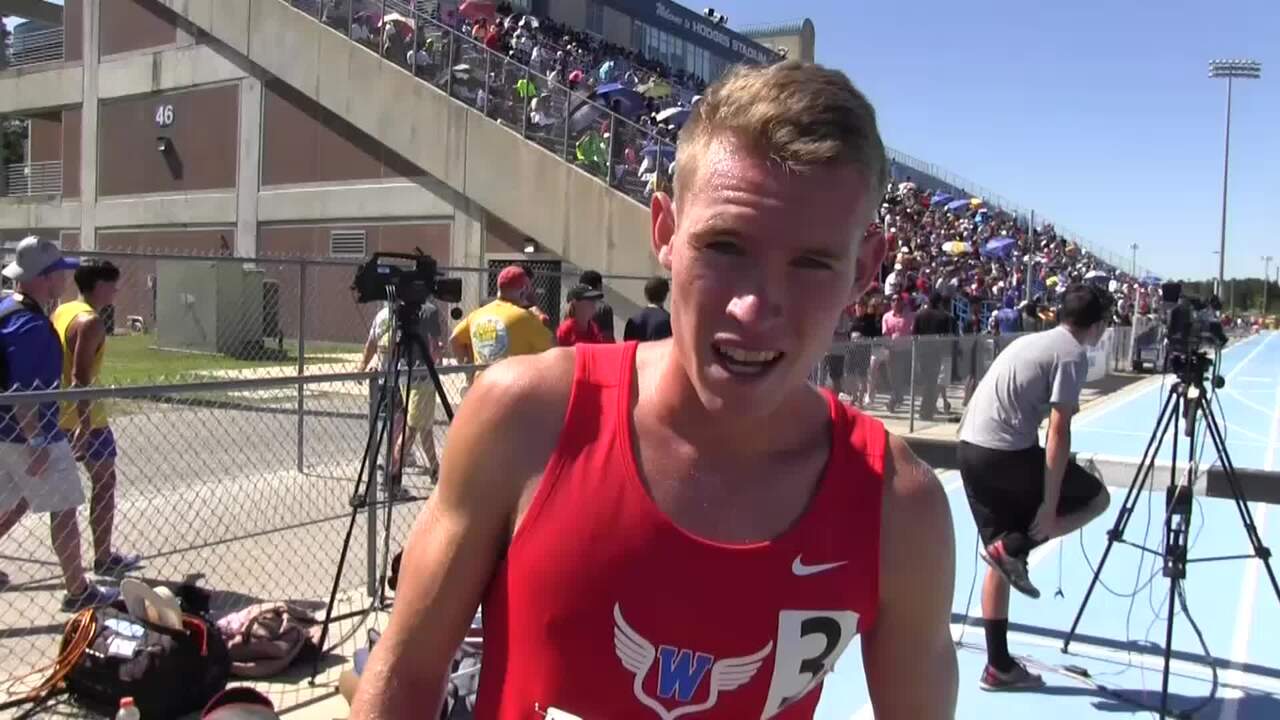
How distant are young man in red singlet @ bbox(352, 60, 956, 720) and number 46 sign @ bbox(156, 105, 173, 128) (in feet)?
104

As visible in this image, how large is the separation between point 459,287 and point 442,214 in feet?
59.3

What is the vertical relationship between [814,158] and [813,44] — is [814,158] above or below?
below

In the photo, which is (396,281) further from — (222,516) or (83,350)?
(222,516)

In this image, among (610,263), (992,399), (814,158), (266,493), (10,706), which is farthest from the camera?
(610,263)

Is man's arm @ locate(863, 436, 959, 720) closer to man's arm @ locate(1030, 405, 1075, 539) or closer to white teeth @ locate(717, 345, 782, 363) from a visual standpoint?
white teeth @ locate(717, 345, 782, 363)

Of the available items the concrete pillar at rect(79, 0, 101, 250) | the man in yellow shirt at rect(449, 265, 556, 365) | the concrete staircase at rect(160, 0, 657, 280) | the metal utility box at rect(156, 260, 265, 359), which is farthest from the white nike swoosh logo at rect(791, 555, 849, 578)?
the concrete pillar at rect(79, 0, 101, 250)

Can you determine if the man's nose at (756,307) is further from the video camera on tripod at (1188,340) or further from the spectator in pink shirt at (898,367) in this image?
the spectator in pink shirt at (898,367)

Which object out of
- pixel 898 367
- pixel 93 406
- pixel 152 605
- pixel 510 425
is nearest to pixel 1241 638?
pixel 152 605

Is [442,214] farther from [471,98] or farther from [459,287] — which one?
[459,287]

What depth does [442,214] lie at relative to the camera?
23.0m

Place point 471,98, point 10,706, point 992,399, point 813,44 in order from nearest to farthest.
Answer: point 10,706 < point 992,399 < point 471,98 < point 813,44

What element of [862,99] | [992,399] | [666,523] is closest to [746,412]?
[666,523]

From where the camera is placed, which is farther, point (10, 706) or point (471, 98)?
point (471, 98)

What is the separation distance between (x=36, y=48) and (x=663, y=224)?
133 ft
